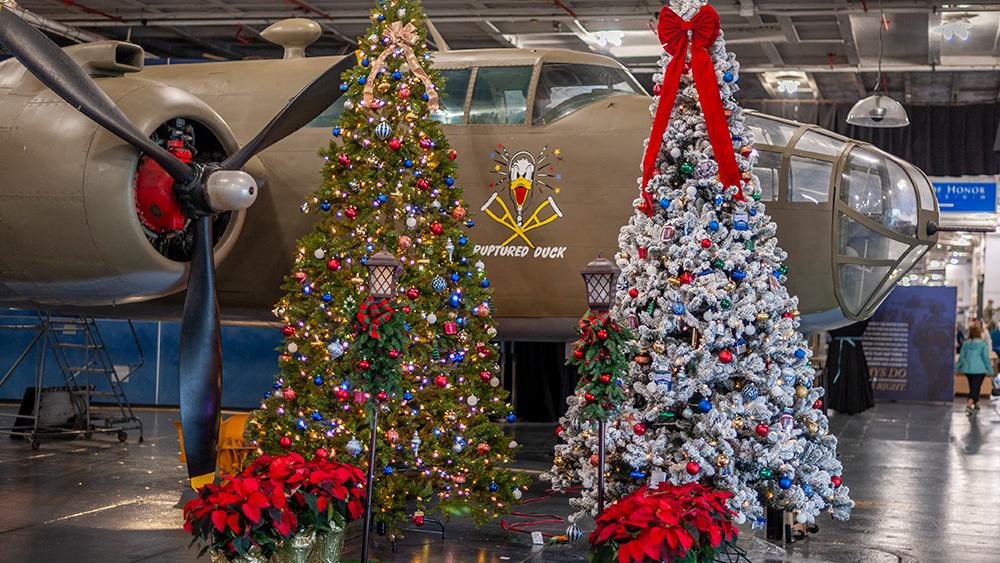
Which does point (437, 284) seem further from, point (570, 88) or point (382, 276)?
point (570, 88)

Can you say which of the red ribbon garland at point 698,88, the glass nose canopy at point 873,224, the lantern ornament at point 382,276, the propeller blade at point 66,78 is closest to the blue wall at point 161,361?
the propeller blade at point 66,78

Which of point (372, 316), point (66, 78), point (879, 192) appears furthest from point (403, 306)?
point (879, 192)

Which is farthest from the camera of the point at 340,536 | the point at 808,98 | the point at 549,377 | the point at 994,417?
the point at 808,98

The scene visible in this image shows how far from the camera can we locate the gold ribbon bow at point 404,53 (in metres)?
7.23

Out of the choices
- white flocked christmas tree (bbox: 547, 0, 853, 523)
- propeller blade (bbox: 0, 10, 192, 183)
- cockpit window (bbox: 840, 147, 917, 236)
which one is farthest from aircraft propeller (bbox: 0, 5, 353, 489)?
cockpit window (bbox: 840, 147, 917, 236)

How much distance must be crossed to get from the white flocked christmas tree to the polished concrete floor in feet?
1.73

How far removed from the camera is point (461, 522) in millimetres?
7691

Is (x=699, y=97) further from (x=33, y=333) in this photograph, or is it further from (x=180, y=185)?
(x=33, y=333)

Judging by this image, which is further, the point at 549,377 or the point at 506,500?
the point at 549,377

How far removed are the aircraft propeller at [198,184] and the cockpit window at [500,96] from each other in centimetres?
101

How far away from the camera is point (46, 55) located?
23.9 feet

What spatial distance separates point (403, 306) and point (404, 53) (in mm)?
1669

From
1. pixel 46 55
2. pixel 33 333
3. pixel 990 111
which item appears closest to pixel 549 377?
pixel 33 333

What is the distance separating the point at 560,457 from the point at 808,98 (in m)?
16.1
